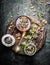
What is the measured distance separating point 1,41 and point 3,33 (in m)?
0.14

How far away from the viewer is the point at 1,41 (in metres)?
4.04

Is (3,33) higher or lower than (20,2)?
lower

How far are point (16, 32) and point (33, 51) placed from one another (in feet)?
1.35

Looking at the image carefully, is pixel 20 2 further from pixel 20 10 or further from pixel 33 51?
pixel 33 51

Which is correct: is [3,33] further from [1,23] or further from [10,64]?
[10,64]

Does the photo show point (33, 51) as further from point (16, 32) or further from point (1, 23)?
point (1, 23)

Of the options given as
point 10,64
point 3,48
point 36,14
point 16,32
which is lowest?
point 10,64

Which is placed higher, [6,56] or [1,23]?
[1,23]

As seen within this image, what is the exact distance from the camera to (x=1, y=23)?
408 cm

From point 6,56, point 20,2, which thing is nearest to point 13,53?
point 6,56

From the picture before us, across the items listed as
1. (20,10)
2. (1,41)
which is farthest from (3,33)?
(20,10)

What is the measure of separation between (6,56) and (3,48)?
0.46 ft

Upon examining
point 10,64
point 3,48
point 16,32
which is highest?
point 16,32

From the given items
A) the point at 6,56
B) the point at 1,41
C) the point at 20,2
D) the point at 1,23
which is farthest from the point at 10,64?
the point at 20,2
